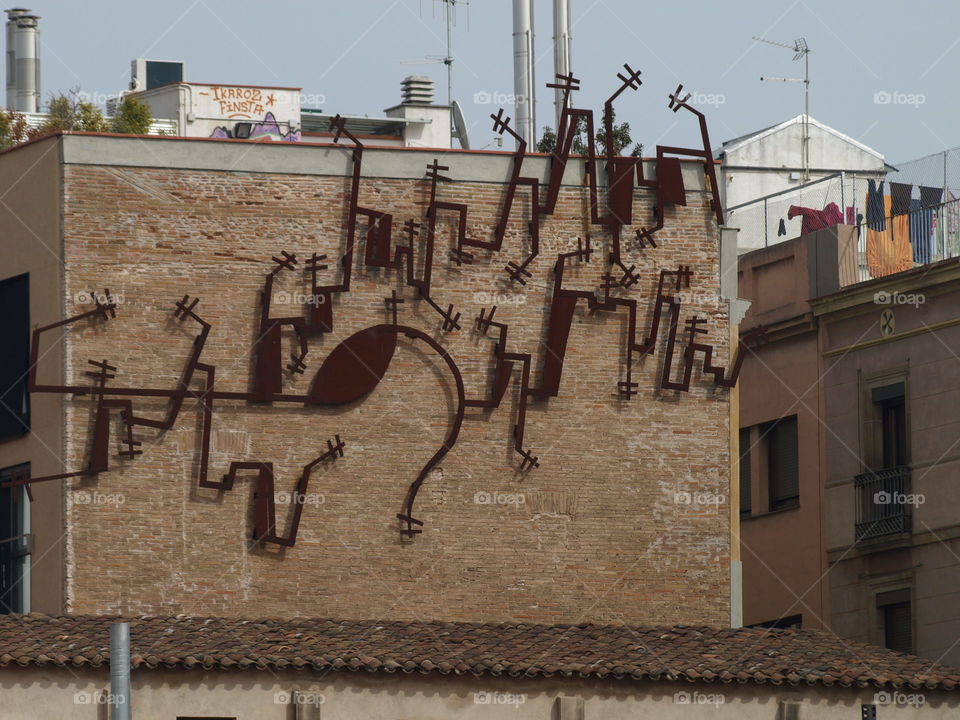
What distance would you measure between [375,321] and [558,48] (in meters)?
7.83

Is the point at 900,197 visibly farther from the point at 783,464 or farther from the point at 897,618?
the point at 897,618

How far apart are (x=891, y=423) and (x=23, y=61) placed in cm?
2465

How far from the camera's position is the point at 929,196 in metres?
39.9

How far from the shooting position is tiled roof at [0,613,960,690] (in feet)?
96.5

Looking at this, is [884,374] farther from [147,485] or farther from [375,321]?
[147,485]

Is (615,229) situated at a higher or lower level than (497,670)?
higher

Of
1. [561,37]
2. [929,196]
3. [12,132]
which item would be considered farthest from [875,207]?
[12,132]

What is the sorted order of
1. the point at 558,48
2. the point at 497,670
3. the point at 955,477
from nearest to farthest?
the point at 497,670 < the point at 955,477 < the point at 558,48

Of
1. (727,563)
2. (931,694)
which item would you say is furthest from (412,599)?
(931,694)

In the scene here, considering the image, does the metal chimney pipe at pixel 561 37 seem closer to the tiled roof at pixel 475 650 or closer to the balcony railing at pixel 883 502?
the balcony railing at pixel 883 502

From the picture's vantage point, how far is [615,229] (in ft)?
114

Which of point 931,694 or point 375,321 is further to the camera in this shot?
point 375,321

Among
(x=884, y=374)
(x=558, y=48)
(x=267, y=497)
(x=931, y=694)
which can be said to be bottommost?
(x=931, y=694)

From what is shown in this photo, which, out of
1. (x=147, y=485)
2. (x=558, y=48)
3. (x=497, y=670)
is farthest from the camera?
(x=558, y=48)
